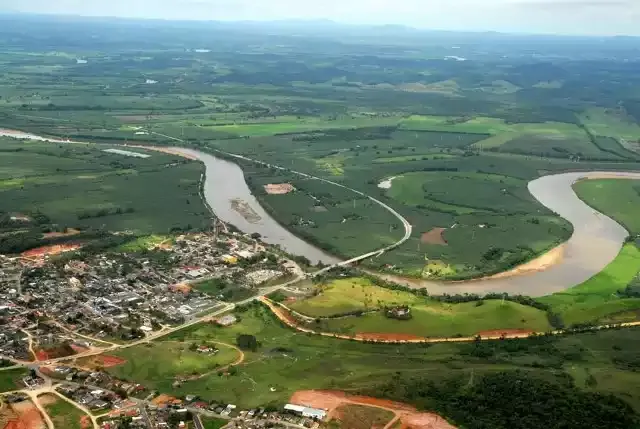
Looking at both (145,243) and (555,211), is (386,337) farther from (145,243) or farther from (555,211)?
(555,211)

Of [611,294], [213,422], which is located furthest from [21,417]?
[611,294]

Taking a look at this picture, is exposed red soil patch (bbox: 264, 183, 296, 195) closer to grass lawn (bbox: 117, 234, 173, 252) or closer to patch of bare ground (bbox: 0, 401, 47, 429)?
grass lawn (bbox: 117, 234, 173, 252)

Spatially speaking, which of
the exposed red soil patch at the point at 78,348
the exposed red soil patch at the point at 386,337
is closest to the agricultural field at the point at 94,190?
the exposed red soil patch at the point at 78,348

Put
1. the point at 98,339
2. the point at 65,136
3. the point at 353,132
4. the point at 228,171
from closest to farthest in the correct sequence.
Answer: the point at 98,339, the point at 228,171, the point at 65,136, the point at 353,132

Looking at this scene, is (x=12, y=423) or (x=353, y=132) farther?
(x=353, y=132)

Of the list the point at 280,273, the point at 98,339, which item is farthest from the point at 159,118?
the point at 98,339

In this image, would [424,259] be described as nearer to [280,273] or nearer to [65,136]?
[280,273]

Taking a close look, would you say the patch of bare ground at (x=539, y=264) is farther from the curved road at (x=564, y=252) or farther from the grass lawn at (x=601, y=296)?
the grass lawn at (x=601, y=296)

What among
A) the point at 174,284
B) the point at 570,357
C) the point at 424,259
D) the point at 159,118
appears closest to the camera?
the point at 570,357
